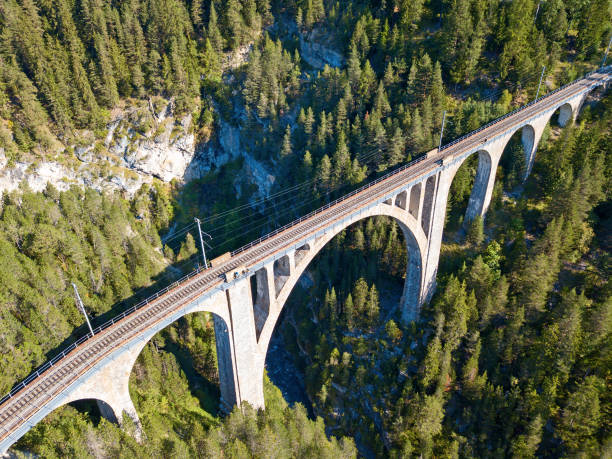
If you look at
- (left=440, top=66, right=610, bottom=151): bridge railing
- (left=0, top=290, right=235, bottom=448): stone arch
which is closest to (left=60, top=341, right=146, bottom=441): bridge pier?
(left=0, top=290, right=235, bottom=448): stone arch

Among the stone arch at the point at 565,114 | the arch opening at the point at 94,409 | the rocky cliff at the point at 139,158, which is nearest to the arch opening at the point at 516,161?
the stone arch at the point at 565,114

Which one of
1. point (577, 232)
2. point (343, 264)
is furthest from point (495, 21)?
point (343, 264)

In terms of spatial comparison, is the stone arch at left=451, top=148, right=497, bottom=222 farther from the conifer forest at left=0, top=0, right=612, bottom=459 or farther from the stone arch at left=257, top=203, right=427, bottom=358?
the stone arch at left=257, top=203, right=427, bottom=358

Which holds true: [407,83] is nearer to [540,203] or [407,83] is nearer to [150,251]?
[540,203]

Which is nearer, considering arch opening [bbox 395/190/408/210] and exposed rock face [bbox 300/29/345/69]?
arch opening [bbox 395/190/408/210]

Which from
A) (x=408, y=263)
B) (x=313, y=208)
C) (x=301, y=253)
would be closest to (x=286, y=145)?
(x=313, y=208)
